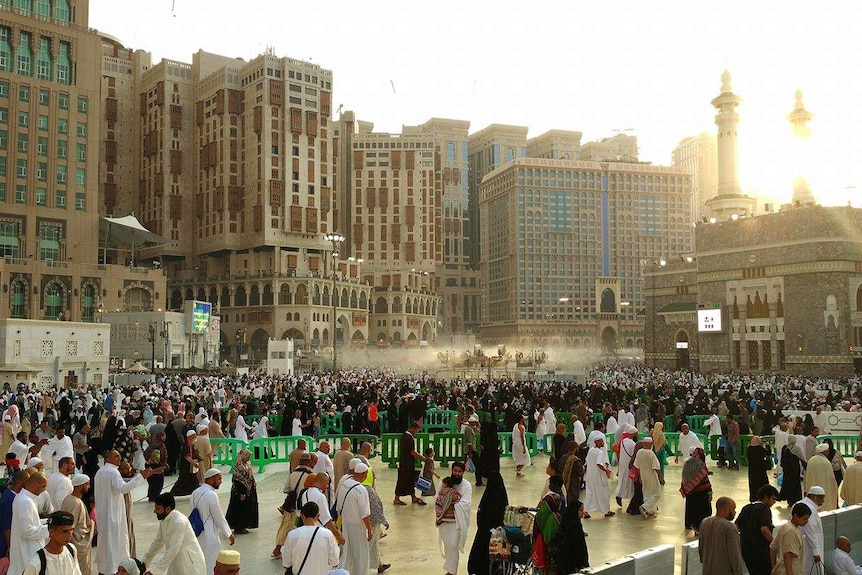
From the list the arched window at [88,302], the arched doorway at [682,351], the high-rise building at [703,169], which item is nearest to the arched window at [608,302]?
the arched doorway at [682,351]

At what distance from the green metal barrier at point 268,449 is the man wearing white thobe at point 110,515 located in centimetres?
700

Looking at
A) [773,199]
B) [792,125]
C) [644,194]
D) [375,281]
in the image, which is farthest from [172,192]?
[773,199]

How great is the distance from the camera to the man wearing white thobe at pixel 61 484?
303 inches

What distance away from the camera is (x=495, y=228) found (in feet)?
385

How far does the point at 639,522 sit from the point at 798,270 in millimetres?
45527

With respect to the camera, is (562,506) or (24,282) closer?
(562,506)

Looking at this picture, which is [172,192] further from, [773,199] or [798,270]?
[773,199]

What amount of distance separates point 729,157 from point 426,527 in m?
67.6

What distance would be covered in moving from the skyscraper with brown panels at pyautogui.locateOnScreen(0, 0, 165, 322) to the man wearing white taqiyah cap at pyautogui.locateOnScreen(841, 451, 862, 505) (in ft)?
181

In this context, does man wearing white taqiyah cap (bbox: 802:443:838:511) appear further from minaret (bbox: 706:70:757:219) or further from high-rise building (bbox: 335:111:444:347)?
high-rise building (bbox: 335:111:444:347)

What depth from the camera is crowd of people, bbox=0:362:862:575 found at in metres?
6.29

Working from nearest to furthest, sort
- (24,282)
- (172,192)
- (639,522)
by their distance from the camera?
(639,522) → (24,282) → (172,192)

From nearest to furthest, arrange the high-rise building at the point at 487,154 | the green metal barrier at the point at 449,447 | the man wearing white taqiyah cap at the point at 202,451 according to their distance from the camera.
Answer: the man wearing white taqiyah cap at the point at 202,451 < the green metal barrier at the point at 449,447 < the high-rise building at the point at 487,154

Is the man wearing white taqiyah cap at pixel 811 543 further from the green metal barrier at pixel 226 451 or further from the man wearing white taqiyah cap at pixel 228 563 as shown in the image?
the green metal barrier at pixel 226 451
